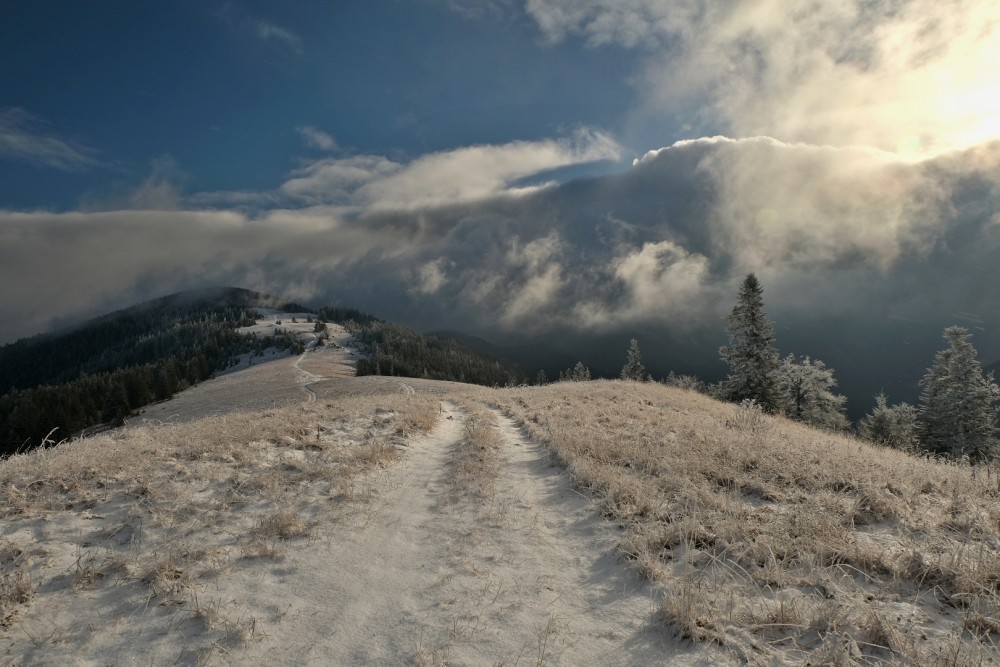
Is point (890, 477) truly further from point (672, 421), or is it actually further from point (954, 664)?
point (672, 421)

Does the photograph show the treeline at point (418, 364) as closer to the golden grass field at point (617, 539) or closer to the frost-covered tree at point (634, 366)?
the frost-covered tree at point (634, 366)

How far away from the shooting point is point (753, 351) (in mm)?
41438

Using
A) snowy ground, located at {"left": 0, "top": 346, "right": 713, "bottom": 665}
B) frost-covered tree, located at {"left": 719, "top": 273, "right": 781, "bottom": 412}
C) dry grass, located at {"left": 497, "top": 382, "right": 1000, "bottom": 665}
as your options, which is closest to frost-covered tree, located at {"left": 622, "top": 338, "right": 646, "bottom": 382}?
frost-covered tree, located at {"left": 719, "top": 273, "right": 781, "bottom": 412}

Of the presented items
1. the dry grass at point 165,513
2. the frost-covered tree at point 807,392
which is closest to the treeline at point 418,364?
the frost-covered tree at point 807,392

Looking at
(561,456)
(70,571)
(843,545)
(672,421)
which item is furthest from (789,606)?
(672,421)

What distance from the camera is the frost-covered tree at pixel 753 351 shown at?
40969mm

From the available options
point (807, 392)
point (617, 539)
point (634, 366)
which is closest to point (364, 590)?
point (617, 539)

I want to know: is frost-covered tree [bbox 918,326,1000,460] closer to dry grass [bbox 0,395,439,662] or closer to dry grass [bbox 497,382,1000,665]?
dry grass [bbox 497,382,1000,665]

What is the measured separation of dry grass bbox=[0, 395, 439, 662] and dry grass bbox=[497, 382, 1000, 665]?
15.9 ft

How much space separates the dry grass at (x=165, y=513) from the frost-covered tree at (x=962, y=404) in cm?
5032

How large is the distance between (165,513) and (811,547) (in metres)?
9.64

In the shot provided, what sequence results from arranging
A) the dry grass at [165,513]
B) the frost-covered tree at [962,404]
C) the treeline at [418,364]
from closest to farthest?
the dry grass at [165,513] → the frost-covered tree at [962,404] → the treeline at [418,364]

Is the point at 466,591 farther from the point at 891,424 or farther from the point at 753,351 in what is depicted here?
the point at 891,424

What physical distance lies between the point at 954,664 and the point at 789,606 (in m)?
1.18
